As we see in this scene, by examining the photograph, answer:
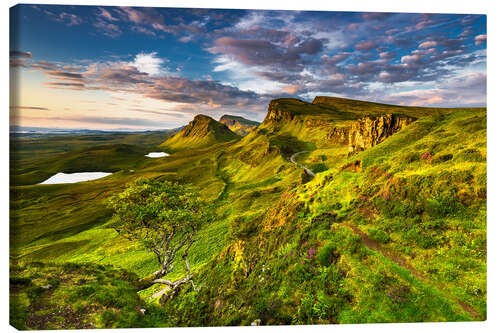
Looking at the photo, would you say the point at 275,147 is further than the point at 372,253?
Yes

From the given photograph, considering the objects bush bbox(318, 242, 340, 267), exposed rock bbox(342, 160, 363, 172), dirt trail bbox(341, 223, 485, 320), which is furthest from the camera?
exposed rock bbox(342, 160, 363, 172)

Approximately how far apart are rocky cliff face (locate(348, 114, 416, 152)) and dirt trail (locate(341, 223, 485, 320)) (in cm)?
2742

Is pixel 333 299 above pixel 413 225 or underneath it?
underneath

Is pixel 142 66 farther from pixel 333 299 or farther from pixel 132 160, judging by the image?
pixel 132 160

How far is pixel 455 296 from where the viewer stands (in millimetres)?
6477

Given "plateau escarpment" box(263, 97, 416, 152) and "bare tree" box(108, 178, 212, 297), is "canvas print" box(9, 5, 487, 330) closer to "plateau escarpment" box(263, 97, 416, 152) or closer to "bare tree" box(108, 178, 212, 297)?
"bare tree" box(108, 178, 212, 297)

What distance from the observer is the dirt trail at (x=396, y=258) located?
21.3ft

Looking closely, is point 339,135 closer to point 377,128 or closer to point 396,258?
point 377,128

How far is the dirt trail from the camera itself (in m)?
6.49

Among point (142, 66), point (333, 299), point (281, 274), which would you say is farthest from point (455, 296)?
point (142, 66)

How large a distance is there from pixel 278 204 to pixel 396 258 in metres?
9.27

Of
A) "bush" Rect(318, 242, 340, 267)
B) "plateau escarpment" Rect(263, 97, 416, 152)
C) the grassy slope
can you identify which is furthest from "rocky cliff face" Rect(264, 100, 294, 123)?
"bush" Rect(318, 242, 340, 267)

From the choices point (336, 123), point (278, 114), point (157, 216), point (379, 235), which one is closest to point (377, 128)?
point (379, 235)
